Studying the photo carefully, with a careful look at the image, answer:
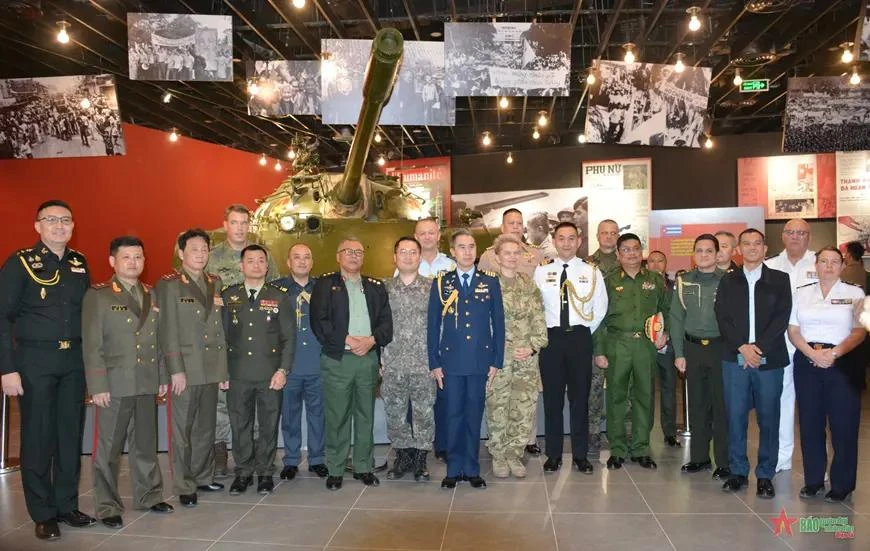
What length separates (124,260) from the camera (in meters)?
4.95

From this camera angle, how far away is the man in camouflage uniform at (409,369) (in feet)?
19.3

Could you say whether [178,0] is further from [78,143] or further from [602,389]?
[602,389]

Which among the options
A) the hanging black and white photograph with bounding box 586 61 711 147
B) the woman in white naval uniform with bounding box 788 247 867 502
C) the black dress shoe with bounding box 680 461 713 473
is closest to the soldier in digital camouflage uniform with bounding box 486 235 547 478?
the black dress shoe with bounding box 680 461 713 473

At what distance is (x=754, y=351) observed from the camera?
5.44 m

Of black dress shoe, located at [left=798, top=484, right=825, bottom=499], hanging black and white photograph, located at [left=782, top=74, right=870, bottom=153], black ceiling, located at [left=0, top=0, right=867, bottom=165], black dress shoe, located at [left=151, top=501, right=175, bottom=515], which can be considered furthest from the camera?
hanging black and white photograph, located at [left=782, top=74, right=870, bottom=153]

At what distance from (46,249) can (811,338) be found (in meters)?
5.75

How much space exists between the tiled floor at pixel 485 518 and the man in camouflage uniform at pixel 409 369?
0.34 meters

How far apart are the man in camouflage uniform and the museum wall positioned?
8.35 metres

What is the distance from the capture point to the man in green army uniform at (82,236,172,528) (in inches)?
189

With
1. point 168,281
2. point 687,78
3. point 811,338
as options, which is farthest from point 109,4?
point 811,338

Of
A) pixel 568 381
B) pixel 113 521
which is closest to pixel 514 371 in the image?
pixel 568 381

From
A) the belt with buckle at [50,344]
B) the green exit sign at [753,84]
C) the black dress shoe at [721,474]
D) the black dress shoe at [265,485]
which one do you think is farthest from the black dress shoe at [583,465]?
the green exit sign at [753,84]

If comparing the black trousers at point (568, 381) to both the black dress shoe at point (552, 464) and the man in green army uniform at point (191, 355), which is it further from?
the man in green army uniform at point (191, 355)

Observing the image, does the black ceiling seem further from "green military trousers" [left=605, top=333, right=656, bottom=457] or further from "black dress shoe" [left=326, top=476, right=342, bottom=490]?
"black dress shoe" [left=326, top=476, right=342, bottom=490]
